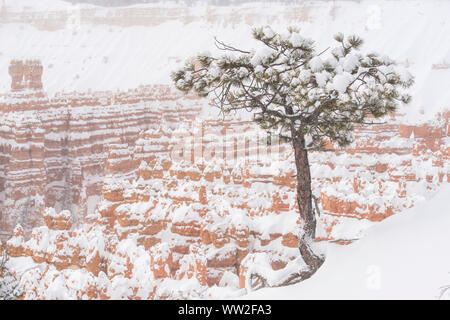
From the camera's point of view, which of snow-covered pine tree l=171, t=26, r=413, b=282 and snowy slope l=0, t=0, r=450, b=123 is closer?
snow-covered pine tree l=171, t=26, r=413, b=282

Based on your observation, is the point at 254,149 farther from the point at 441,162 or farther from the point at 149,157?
the point at 441,162

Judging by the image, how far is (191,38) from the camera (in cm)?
3047

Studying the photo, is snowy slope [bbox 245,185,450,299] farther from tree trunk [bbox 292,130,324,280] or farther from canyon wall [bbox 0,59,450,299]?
canyon wall [bbox 0,59,450,299]

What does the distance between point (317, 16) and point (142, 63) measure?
14.5m

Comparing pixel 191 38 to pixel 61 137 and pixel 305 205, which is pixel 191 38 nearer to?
pixel 61 137

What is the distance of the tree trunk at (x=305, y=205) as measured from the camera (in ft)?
15.8

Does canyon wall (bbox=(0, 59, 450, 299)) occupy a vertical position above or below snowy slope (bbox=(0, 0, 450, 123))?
below

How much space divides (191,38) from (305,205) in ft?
91.1

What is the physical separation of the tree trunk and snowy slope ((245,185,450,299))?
0.87 ft

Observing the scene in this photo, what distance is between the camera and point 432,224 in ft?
15.6

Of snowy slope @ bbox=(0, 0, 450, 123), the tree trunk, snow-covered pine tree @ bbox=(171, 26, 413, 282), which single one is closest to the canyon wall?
the tree trunk

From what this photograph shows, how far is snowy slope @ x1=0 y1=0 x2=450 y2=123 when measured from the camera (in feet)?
60.3

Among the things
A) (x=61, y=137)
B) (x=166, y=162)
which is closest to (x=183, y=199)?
(x=166, y=162)

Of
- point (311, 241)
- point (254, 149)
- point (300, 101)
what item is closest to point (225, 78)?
point (300, 101)
